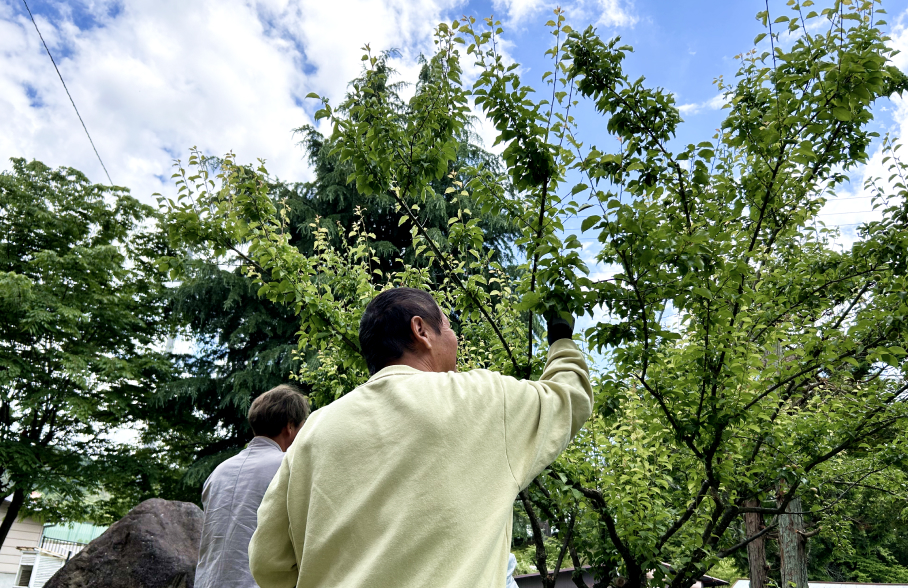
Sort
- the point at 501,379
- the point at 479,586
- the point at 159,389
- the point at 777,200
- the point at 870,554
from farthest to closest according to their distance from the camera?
1. the point at 870,554
2. the point at 159,389
3. the point at 777,200
4. the point at 501,379
5. the point at 479,586

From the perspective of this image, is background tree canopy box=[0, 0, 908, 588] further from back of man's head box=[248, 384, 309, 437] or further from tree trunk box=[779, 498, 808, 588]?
tree trunk box=[779, 498, 808, 588]

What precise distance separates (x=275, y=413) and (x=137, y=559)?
4118mm

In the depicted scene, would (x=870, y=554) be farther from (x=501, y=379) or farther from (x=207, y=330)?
(x=501, y=379)

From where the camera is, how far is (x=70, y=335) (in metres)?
12.9

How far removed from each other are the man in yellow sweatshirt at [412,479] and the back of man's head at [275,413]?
1.50 metres

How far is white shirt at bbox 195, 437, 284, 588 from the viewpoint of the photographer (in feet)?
8.59

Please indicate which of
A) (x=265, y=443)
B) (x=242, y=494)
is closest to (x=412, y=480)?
(x=242, y=494)

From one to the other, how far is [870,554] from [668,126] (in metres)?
29.9

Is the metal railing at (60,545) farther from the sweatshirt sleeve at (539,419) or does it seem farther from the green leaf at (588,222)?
the sweatshirt sleeve at (539,419)

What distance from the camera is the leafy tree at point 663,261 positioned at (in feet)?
8.79

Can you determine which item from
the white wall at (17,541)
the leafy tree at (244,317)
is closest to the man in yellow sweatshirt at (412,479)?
the leafy tree at (244,317)

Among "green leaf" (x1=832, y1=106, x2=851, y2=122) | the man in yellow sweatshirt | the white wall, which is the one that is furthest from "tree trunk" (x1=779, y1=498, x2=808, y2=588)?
the white wall

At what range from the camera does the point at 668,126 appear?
10.4 feet

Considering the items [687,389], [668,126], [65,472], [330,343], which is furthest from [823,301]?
[65,472]
